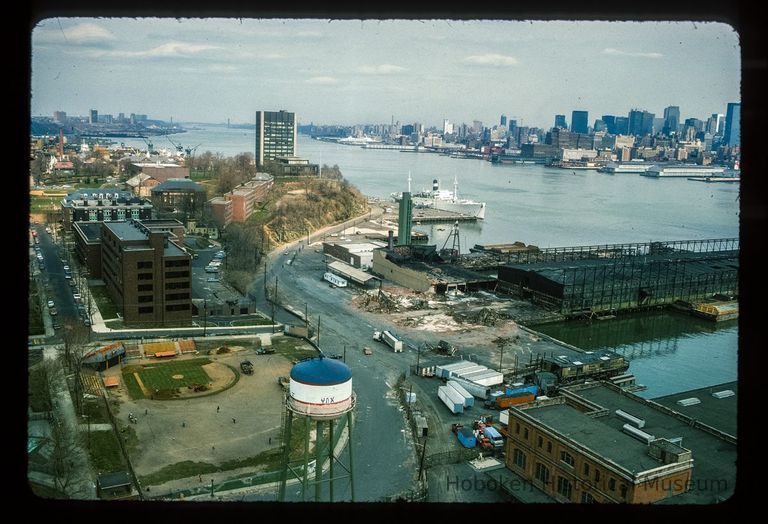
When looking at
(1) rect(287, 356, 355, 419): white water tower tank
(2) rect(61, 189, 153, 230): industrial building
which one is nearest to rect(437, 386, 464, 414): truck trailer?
(1) rect(287, 356, 355, 419): white water tower tank

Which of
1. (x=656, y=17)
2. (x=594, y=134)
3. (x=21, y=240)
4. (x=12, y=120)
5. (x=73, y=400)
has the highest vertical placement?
(x=594, y=134)

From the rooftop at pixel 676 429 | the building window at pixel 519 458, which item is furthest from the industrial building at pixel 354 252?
the building window at pixel 519 458

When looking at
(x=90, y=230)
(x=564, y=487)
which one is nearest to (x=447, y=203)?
(x=90, y=230)

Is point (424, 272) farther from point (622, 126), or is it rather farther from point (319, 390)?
point (622, 126)

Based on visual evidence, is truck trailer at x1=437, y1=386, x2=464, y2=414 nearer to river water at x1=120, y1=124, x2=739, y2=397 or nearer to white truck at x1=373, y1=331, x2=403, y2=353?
white truck at x1=373, y1=331, x2=403, y2=353

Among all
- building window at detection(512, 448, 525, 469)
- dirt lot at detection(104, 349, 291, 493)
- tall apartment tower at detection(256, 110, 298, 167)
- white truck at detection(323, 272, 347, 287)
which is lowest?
dirt lot at detection(104, 349, 291, 493)

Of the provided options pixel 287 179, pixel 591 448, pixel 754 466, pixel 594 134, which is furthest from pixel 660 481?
pixel 594 134

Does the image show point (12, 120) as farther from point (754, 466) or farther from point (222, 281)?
point (222, 281)
